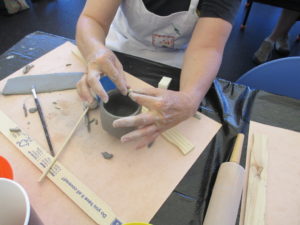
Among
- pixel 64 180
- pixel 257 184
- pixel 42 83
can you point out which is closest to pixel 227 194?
pixel 257 184

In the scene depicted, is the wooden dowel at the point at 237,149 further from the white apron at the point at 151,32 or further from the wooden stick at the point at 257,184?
the white apron at the point at 151,32

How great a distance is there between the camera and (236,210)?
0.53 m

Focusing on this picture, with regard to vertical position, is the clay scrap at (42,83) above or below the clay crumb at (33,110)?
above

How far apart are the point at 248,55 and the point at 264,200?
1736mm

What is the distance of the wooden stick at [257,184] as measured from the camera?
1.81 feet

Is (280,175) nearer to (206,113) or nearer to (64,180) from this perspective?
(206,113)

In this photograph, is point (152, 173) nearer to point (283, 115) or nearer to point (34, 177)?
point (34, 177)

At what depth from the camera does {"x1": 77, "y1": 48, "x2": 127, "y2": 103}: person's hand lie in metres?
0.64

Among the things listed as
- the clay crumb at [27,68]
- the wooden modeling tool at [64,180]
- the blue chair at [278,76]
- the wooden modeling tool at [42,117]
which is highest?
the blue chair at [278,76]

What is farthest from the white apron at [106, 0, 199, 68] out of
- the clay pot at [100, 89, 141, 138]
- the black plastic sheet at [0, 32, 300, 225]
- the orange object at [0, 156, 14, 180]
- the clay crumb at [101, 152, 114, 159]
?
the orange object at [0, 156, 14, 180]

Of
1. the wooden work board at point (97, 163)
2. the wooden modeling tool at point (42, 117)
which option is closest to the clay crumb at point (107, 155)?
the wooden work board at point (97, 163)

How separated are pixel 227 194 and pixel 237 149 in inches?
5.1

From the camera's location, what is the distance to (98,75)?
0.68 meters

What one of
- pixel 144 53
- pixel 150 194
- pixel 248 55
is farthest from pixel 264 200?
A: pixel 248 55
